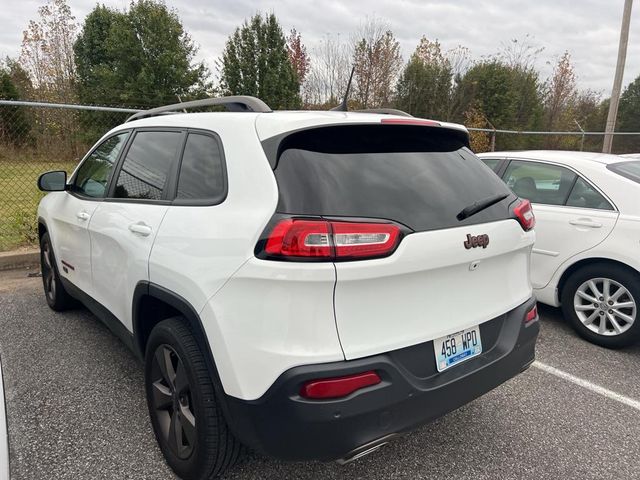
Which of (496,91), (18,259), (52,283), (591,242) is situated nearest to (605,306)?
(591,242)

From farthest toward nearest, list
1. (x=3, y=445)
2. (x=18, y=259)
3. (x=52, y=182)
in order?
(x=18, y=259)
(x=52, y=182)
(x=3, y=445)

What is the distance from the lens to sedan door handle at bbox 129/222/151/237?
7.44ft

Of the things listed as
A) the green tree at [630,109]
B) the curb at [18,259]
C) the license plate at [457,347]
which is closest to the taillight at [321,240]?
the license plate at [457,347]

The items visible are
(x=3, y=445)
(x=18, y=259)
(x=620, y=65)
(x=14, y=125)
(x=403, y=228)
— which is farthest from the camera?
(x=620, y=65)

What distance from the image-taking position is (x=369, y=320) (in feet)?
5.51

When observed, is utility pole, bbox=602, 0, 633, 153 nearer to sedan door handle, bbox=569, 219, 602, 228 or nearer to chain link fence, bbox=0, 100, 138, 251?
sedan door handle, bbox=569, 219, 602, 228

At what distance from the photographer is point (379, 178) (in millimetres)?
1843

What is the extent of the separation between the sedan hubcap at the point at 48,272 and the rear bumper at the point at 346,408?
3.17 meters

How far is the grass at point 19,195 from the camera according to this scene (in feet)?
19.9

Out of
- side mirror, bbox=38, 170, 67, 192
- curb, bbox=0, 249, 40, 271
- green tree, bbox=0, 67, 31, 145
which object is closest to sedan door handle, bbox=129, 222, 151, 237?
side mirror, bbox=38, 170, 67, 192

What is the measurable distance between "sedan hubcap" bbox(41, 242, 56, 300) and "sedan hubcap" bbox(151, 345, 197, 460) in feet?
7.94

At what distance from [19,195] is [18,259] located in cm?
255

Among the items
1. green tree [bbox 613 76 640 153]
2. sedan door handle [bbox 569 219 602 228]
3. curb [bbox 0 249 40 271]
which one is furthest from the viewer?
green tree [bbox 613 76 640 153]

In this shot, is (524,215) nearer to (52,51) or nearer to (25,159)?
(25,159)
